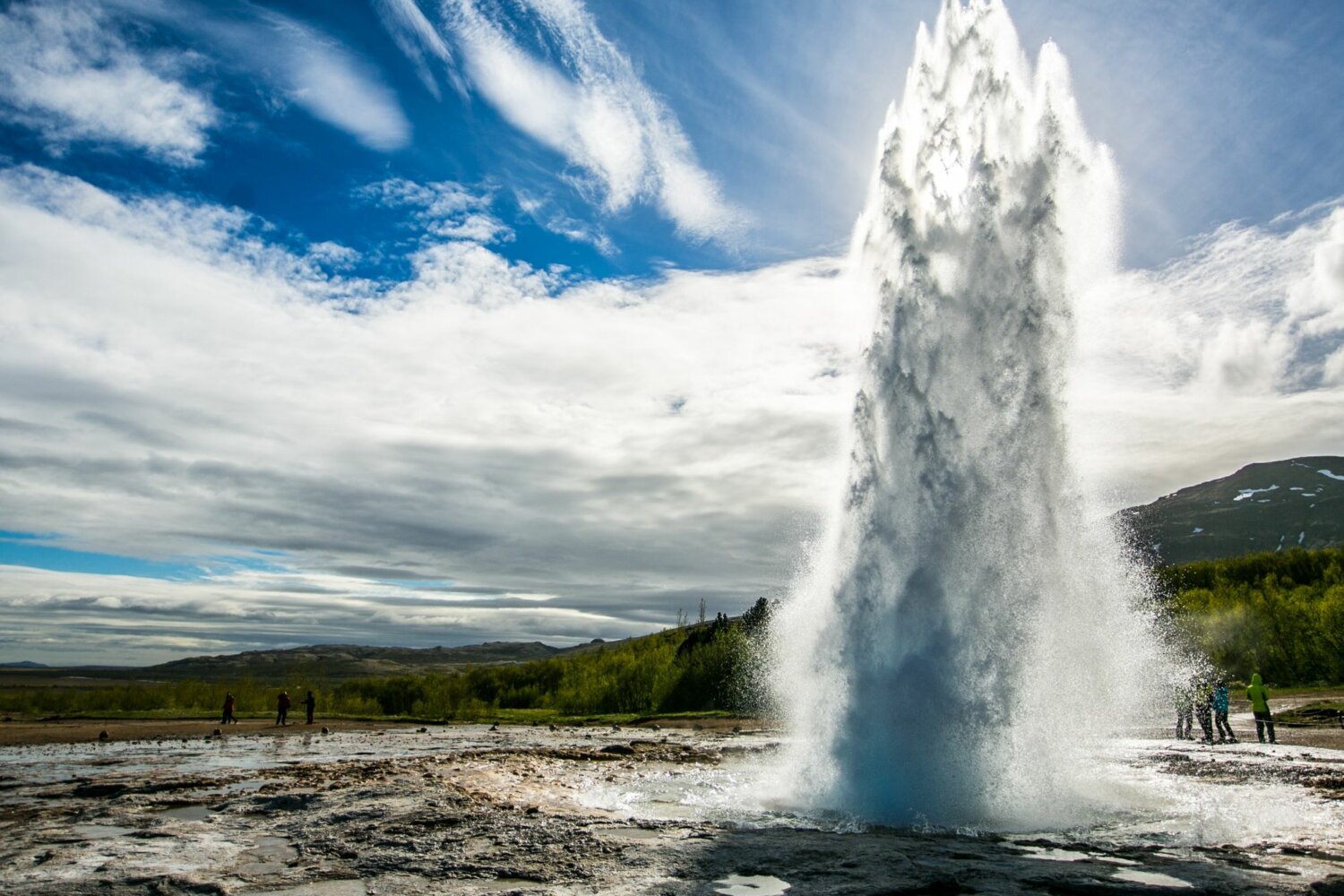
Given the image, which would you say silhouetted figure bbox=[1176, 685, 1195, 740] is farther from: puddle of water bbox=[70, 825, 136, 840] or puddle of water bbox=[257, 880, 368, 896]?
puddle of water bbox=[70, 825, 136, 840]

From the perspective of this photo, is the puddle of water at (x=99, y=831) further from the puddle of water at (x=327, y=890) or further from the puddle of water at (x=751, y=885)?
the puddle of water at (x=751, y=885)

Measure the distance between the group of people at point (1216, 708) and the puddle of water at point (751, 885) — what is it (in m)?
23.3

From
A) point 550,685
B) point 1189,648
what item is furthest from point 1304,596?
point 550,685

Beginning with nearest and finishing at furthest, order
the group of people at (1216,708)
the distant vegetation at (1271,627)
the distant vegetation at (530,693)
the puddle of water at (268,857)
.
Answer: the puddle of water at (268,857) → the group of people at (1216,708) → the distant vegetation at (530,693) → the distant vegetation at (1271,627)

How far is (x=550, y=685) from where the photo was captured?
88.0m

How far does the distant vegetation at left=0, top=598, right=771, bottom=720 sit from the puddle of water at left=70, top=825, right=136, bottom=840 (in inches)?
1734

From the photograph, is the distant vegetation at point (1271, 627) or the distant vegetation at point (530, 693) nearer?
the distant vegetation at point (530, 693)

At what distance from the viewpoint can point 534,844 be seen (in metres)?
11.1

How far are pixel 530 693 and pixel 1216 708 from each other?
67147 millimetres

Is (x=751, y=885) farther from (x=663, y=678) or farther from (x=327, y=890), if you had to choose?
(x=663, y=678)

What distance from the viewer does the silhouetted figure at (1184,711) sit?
2997 cm

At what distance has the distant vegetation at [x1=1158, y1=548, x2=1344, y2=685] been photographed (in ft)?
207

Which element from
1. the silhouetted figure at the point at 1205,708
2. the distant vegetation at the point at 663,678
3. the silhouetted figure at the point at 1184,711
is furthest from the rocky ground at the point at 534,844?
the distant vegetation at the point at 663,678

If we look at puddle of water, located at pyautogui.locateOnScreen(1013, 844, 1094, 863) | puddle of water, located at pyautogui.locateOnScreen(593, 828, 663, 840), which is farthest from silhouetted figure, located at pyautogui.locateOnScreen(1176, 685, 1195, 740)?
puddle of water, located at pyautogui.locateOnScreen(593, 828, 663, 840)
